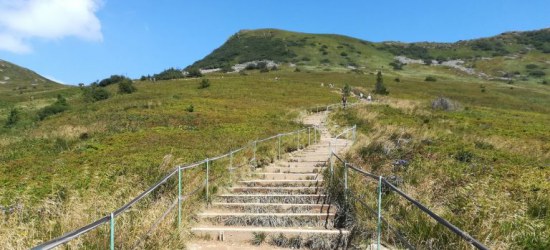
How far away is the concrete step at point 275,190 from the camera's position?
493 inches

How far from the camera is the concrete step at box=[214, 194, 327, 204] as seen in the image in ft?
37.6

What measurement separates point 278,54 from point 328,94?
96.9 metres

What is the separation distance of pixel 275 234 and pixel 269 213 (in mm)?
1542

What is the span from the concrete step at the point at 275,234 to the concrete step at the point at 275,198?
8.19 feet

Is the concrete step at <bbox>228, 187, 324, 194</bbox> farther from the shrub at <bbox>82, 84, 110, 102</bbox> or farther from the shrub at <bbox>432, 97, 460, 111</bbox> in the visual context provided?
the shrub at <bbox>82, 84, 110, 102</bbox>

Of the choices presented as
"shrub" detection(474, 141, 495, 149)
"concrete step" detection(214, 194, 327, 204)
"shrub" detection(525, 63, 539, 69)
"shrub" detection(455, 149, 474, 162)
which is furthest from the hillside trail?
"shrub" detection(525, 63, 539, 69)

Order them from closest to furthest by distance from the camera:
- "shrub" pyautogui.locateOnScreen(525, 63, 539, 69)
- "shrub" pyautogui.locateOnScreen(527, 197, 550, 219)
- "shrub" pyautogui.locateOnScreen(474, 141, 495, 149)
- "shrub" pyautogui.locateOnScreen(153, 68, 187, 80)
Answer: "shrub" pyautogui.locateOnScreen(527, 197, 550, 219)
"shrub" pyautogui.locateOnScreen(474, 141, 495, 149)
"shrub" pyautogui.locateOnScreen(153, 68, 187, 80)
"shrub" pyautogui.locateOnScreen(525, 63, 539, 69)

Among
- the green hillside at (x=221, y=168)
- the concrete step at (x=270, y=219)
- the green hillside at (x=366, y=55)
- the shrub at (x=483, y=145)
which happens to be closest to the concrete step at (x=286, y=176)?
the green hillside at (x=221, y=168)

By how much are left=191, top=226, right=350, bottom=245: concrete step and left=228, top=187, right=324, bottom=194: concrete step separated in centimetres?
347

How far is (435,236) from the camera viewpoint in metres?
7.01

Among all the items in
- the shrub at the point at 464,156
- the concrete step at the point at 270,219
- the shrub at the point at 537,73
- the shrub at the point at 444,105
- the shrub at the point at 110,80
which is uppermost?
the shrub at the point at 537,73

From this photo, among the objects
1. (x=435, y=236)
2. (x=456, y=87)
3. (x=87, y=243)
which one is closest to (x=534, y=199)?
(x=435, y=236)

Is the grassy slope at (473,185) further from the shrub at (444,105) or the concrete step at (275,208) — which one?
the shrub at (444,105)

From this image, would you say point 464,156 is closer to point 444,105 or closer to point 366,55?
point 444,105
